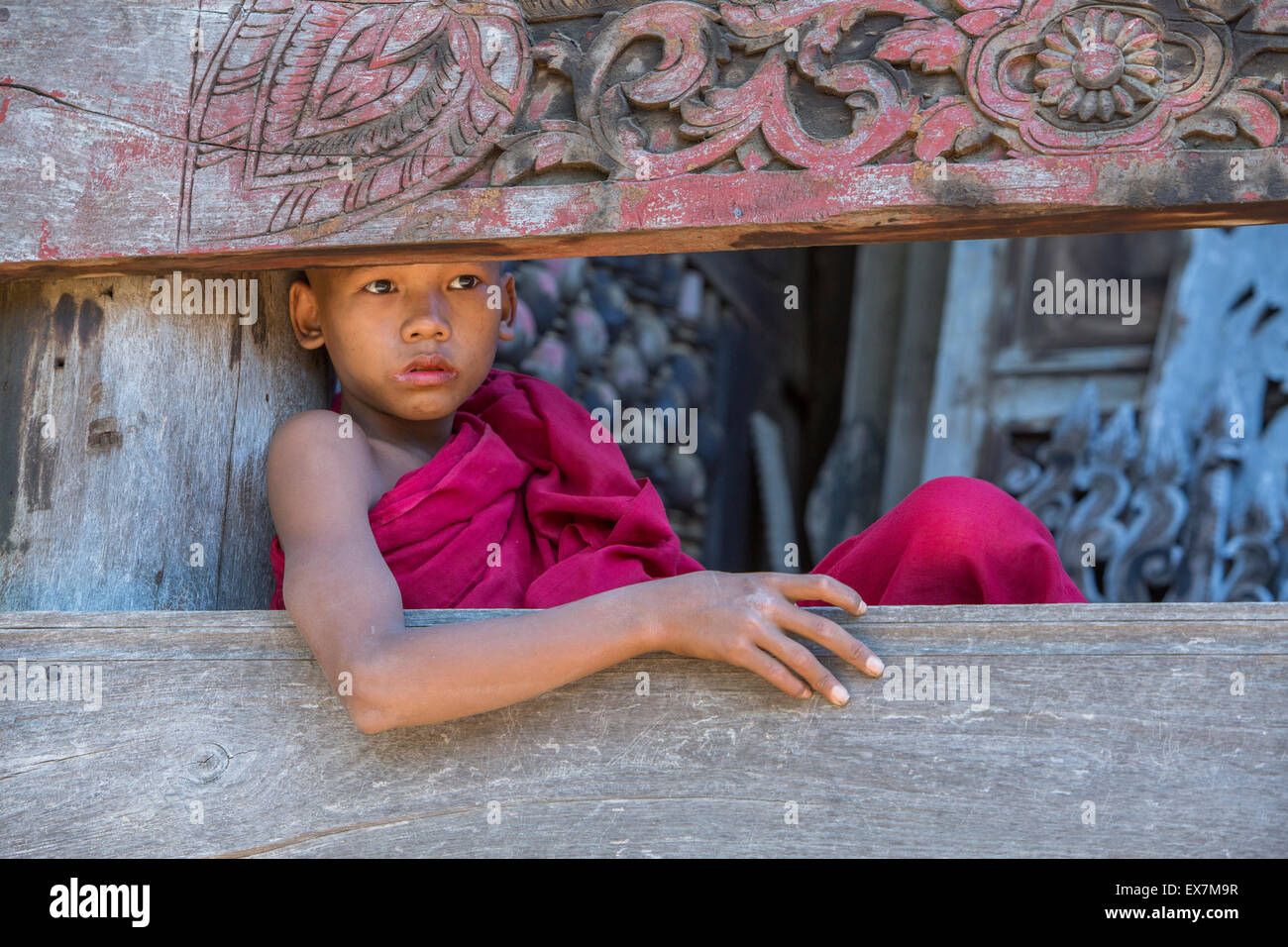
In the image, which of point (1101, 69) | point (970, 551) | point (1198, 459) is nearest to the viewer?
point (1101, 69)

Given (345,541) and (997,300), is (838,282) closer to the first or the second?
(997,300)

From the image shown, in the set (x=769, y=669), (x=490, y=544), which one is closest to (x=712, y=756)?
(x=769, y=669)

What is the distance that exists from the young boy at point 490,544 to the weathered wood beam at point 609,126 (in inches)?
8.7

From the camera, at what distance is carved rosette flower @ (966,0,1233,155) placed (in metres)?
1.56

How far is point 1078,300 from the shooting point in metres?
2.18

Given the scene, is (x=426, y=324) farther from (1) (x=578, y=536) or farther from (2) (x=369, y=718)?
(2) (x=369, y=718)

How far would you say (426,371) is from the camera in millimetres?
1898

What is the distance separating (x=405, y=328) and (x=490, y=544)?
1.06 feet

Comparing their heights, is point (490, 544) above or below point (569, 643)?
above

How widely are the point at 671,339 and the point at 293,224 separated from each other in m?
2.86

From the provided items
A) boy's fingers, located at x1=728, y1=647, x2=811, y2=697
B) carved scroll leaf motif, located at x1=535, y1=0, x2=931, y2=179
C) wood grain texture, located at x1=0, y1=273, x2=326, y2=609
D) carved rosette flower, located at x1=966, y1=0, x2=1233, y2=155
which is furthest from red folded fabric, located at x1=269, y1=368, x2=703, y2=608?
carved rosette flower, located at x1=966, y1=0, x2=1233, y2=155

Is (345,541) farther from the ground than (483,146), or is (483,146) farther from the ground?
(483,146)

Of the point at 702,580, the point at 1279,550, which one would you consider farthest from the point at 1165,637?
the point at 1279,550

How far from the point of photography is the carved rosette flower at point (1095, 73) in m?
1.56
